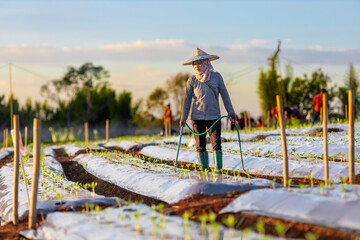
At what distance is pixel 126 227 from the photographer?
3.31 meters

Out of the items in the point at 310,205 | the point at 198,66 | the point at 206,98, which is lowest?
the point at 310,205

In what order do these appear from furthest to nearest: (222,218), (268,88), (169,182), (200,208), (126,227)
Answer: (268,88), (169,182), (200,208), (222,218), (126,227)

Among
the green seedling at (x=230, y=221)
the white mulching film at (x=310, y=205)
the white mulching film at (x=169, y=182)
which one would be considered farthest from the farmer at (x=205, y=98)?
the green seedling at (x=230, y=221)

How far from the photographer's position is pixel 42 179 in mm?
6672

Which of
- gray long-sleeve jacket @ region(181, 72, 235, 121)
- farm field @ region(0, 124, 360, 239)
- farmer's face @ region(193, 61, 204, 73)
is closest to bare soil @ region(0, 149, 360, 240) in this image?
farm field @ region(0, 124, 360, 239)

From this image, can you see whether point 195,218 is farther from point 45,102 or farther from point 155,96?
point 45,102

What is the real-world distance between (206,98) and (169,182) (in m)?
1.30

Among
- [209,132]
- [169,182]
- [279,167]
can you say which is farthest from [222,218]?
[279,167]

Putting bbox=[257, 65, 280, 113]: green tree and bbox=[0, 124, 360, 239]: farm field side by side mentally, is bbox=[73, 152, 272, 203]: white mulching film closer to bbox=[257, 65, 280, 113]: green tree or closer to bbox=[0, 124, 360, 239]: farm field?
bbox=[0, 124, 360, 239]: farm field

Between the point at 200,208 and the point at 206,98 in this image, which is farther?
the point at 206,98

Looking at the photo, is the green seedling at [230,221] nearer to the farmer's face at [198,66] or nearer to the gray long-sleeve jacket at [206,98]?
the gray long-sleeve jacket at [206,98]

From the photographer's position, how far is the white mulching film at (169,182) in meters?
4.79

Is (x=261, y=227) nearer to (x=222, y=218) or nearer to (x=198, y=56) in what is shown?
(x=222, y=218)

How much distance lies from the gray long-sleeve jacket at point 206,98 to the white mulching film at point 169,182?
82 centimetres
